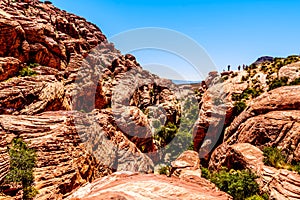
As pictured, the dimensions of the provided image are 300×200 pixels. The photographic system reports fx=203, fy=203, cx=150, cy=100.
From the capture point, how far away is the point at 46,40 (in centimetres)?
3881

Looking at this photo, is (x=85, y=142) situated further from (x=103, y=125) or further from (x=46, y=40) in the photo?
(x=46, y=40)

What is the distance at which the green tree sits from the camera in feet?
48.5

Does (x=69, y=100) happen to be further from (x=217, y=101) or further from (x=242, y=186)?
(x=242, y=186)

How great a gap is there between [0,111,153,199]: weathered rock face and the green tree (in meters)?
0.52

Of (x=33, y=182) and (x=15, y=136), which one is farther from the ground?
(x=15, y=136)

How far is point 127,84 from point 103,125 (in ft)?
75.5

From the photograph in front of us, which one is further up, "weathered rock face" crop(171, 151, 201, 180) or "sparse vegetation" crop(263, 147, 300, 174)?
"sparse vegetation" crop(263, 147, 300, 174)

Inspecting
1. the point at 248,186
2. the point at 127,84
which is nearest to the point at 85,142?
the point at 248,186

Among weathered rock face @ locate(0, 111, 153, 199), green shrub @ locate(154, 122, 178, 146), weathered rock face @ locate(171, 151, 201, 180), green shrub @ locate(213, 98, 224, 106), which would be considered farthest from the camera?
green shrub @ locate(154, 122, 178, 146)

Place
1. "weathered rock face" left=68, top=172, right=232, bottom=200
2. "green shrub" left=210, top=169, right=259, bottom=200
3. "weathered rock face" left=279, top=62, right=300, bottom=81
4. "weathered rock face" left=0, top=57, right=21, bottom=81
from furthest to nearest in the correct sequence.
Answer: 1. "weathered rock face" left=279, top=62, right=300, bottom=81
2. "weathered rock face" left=0, top=57, right=21, bottom=81
3. "green shrub" left=210, top=169, right=259, bottom=200
4. "weathered rock face" left=68, top=172, right=232, bottom=200

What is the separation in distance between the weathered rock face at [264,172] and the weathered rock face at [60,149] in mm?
15868

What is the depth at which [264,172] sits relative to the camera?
1945 cm

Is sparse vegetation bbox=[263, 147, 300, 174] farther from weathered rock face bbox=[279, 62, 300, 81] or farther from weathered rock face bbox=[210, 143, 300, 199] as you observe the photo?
weathered rock face bbox=[279, 62, 300, 81]

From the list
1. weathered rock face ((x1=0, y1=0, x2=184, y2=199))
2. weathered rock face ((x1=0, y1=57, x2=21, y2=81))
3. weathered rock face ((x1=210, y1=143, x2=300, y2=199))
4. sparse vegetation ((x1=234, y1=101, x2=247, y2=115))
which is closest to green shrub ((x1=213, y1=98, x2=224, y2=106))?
sparse vegetation ((x1=234, y1=101, x2=247, y2=115))
